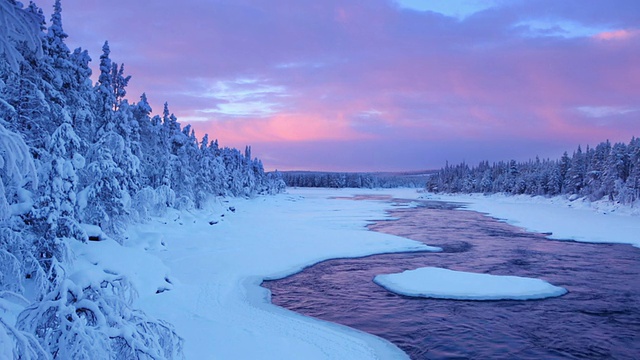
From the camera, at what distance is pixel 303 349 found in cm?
1112

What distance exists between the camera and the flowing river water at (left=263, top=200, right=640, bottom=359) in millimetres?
12133

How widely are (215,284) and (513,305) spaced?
11.9m

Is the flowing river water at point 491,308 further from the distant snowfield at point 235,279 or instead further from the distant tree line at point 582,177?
the distant tree line at point 582,177

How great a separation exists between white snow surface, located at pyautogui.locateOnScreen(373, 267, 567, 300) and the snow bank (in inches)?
216

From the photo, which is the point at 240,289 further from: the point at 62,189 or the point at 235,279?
the point at 62,189

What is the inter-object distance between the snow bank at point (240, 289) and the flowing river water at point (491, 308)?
3.90 feet

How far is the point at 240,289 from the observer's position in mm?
17562

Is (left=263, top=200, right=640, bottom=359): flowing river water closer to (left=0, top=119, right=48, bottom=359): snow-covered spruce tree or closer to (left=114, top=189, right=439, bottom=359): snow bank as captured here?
(left=114, top=189, right=439, bottom=359): snow bank

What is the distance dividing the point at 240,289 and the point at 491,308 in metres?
9.81

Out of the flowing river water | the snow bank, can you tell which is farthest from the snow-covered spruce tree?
the flowing river water

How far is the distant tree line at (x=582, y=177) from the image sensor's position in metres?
70.1

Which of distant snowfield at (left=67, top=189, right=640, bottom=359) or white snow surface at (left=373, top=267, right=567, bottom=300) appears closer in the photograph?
distant snowfield at (left=67, top=189, right=640, bottom=359)

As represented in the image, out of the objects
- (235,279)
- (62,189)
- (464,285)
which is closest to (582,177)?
(464,285)

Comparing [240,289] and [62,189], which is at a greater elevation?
[62,189]
